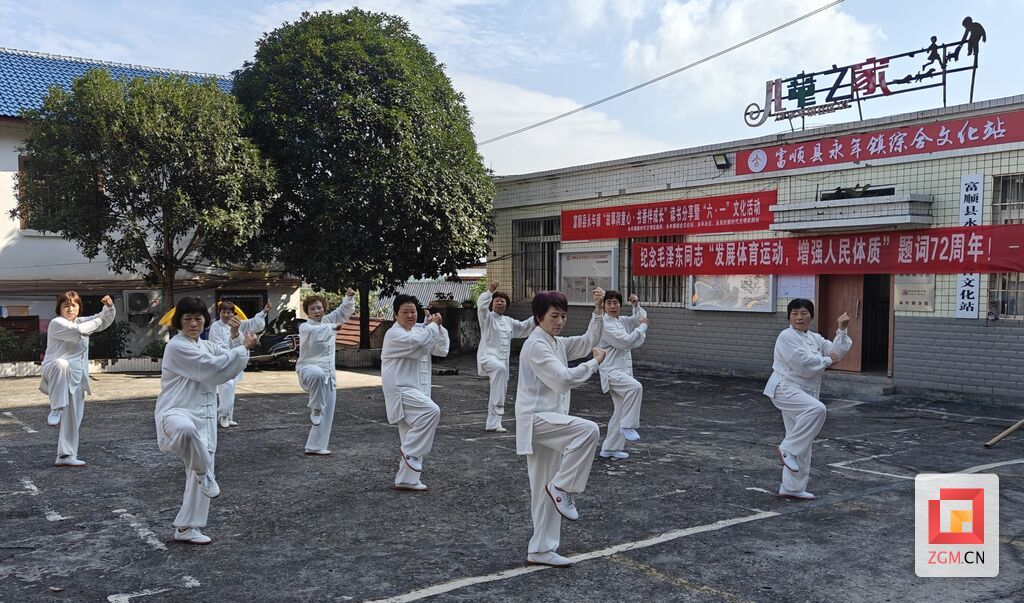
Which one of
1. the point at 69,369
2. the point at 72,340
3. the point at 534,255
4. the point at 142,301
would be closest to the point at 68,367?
the point at 69,369

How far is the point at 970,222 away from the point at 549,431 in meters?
9.50

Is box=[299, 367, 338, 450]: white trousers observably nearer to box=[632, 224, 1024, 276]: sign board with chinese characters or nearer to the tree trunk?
box=[632, 224, 1024, 276]: sign board with chinese characters

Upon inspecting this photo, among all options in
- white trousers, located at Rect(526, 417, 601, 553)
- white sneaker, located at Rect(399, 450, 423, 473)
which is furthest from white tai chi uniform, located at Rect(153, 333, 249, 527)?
white trousers, located at Rect(526, 417, 601, 553)

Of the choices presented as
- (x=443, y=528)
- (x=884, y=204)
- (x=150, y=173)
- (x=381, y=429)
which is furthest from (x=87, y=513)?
(x=884, y=204)

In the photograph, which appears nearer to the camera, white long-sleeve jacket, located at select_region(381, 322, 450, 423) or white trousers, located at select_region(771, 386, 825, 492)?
white trousers, located at select_region(771, 386, 825, 492)

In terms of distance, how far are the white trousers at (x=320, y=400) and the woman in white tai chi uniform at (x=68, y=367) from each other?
2.01 meters

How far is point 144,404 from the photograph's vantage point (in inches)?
477

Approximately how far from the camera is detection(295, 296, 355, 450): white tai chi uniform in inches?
339

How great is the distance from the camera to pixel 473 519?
20.3 feet

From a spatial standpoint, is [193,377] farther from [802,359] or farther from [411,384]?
[802,359]

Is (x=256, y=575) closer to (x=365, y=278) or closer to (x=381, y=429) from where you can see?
(x=381, y=429)

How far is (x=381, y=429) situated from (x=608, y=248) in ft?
29.5

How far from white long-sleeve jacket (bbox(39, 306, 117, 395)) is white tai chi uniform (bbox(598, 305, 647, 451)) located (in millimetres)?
5019

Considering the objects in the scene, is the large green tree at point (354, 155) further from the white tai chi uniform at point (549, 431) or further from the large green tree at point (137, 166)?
the white tai chi uniform at point (549, 431)
